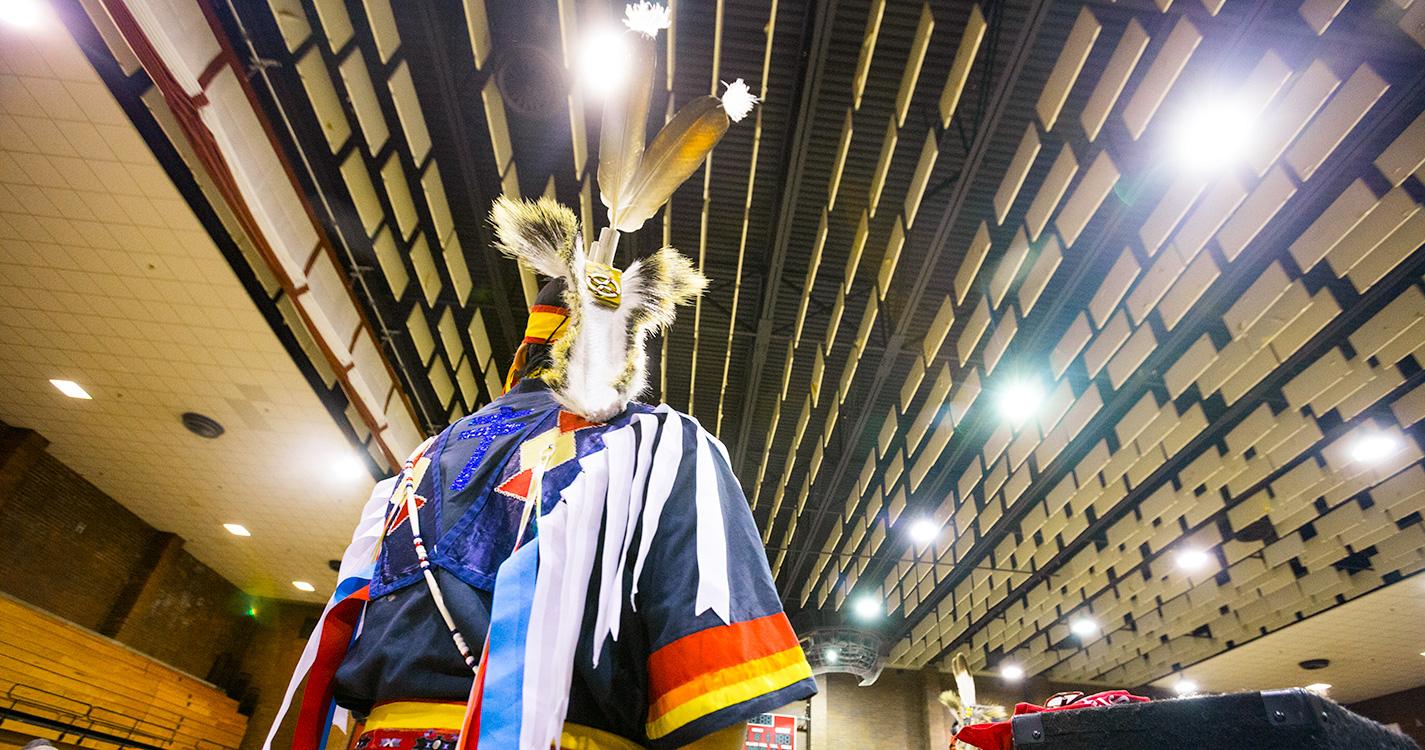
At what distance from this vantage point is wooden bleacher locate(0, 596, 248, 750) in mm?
6188

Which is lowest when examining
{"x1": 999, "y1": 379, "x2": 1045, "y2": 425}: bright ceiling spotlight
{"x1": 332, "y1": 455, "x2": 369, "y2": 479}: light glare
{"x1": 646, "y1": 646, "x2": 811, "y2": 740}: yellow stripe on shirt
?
{"x1": 646, "y1": 646, "x2": 811, "y2": 740}: yellow stripe on shirt

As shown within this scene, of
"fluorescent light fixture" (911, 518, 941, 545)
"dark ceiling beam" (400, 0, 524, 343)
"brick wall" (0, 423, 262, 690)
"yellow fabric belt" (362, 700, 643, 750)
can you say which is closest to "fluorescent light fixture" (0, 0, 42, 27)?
"dark ceiling beam" (400, 0, 524, 343)

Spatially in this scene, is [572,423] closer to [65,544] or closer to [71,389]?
[71,389]

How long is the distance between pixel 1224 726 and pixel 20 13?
4.94 m

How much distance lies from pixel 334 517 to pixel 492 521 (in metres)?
7.99

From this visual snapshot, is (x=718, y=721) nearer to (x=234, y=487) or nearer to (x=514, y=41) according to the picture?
(x=514, y=41)

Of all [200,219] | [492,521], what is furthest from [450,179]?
[492,521]

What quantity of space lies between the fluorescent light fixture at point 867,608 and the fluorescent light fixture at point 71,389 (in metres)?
10.9

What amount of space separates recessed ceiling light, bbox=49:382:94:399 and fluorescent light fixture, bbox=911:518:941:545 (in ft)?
30.6

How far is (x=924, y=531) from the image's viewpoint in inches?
372

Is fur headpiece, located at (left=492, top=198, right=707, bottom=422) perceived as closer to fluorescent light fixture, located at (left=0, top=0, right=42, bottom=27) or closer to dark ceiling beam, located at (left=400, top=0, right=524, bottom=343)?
dark ceiling beam, located at (left=400, top=0, right=524, bottom=343)

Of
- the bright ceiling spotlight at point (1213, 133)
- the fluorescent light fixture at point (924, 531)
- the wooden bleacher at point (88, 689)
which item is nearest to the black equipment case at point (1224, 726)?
the bright ceiling spotlight at point (1213, 133)

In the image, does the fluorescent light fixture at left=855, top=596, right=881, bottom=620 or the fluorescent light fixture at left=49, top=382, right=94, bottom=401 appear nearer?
the fluorescent light fixture at left=49, top=382, right=94, bottom=401

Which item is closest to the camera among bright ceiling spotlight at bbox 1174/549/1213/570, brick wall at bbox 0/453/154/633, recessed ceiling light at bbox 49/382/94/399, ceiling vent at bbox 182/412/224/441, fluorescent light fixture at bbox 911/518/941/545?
recessed ceiling light at bbox 49/382/94/399
